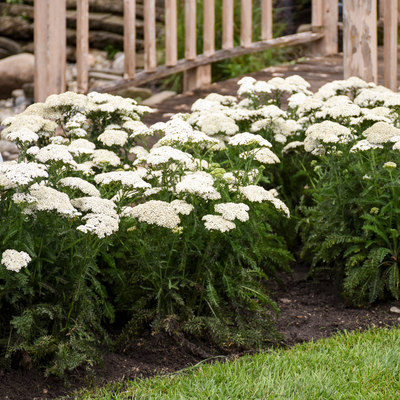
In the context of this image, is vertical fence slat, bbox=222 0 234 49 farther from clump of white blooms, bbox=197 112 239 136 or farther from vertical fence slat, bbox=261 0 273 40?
clump of white blooms, bbox=197 112 239 136

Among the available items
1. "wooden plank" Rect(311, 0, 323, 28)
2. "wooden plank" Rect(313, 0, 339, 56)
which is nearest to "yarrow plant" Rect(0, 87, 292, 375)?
"wooden plank" Rect(311, 0, 323, 28)

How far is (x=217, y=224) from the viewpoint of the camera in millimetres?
2939

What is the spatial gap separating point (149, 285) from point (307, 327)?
3.25 feet

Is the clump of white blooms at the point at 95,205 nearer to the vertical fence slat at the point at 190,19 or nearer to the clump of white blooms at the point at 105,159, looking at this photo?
the clump of white blooms at the point at 105,159

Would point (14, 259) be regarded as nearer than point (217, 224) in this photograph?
Yes

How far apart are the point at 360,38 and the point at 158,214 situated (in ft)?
12.7

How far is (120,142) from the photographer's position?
12.6ft

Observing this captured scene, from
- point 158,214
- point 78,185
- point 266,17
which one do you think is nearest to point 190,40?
point 266,17

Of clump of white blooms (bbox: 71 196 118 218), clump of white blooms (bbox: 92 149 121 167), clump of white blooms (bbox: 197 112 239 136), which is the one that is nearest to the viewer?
clump of white blooms (bbox: 71 196 118 218)

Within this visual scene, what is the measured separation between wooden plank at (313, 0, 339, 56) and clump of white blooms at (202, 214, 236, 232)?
6.87 metres

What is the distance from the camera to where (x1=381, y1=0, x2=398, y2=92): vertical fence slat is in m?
6.09

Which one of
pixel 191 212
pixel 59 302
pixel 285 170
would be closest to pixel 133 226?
pixel 191 212

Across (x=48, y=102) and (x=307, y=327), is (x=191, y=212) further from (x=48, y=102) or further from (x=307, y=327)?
(x=48, y=102)

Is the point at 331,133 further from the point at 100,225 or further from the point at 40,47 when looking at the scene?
the point at 40,47
